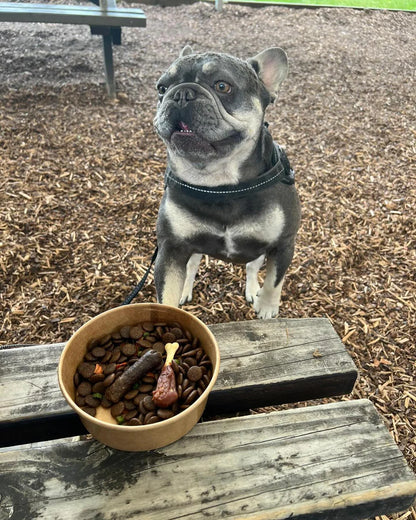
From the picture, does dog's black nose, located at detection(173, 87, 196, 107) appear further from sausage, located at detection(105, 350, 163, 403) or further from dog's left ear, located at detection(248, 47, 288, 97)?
sausage, located at detection(105, 350, 163, 403)

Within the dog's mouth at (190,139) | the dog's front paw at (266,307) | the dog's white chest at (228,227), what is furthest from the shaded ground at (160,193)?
the dog's mouth at (190,139)

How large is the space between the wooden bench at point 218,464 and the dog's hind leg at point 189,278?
120cm

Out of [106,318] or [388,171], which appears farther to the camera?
[388,171]

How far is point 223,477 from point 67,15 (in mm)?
5211

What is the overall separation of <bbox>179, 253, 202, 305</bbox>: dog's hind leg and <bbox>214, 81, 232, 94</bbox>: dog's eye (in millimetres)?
1214

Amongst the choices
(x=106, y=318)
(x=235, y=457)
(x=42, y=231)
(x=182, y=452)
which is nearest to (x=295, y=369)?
(x=235, y=457)

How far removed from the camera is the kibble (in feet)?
4.41

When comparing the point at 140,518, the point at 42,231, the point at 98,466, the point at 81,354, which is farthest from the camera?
the point at 42,231

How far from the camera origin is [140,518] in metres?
1.24

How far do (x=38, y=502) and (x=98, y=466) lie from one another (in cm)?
18

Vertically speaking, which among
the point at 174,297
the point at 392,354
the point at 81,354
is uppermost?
the point at 81,354

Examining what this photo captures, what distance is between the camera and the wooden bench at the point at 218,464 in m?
1.27

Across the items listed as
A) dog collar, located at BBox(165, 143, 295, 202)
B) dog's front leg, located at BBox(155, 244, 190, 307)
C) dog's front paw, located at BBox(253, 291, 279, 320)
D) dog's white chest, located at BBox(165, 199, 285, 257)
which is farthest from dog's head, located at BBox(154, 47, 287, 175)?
dog's front paw, located at BBox(253, 291, 279, 320)

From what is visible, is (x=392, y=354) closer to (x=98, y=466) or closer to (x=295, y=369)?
(x=295, y=369)
